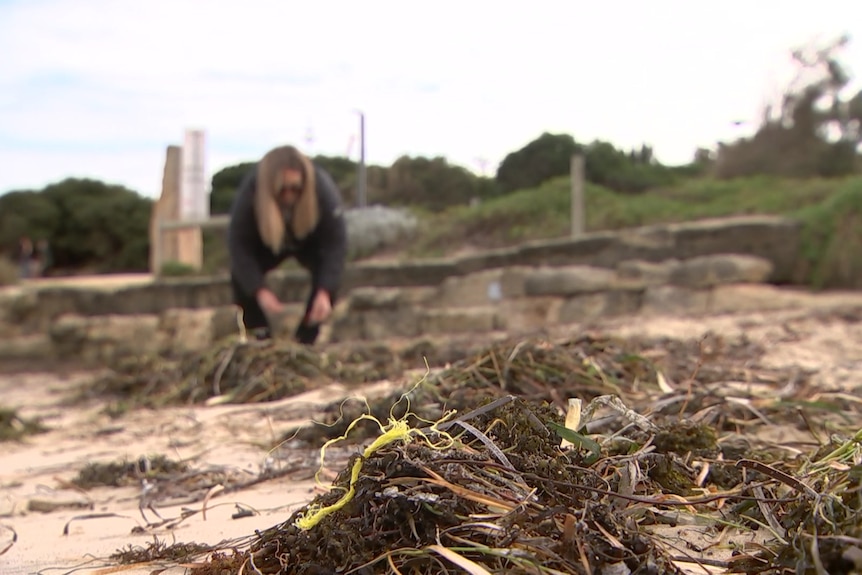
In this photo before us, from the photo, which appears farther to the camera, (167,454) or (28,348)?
(28,348)

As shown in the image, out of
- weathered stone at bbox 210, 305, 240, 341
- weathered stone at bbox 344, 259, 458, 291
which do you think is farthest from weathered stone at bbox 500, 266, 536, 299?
weathered stone at bbox 210, 305, 240, 341

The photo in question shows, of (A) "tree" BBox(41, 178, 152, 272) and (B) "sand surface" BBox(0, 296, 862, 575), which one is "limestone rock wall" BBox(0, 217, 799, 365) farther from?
(A) "tree" BBox(41, 178, 152, 272)

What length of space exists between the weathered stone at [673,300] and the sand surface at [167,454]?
6.30 ft

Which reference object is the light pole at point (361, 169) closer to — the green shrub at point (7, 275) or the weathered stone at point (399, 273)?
the weathered stone at point (399, 273)

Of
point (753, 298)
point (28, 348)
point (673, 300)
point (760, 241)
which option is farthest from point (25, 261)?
point (753, 298)

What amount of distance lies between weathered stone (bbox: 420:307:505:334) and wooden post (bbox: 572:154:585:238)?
5.83 ft

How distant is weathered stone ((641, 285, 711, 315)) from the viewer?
7.11 meters

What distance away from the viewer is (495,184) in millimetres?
8461

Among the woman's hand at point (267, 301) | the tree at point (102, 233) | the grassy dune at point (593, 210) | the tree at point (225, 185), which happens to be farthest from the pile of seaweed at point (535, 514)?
the tree at point (102, 233)

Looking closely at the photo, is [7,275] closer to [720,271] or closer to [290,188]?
[290,188]

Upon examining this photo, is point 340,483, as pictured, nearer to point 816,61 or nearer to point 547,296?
point 547,296

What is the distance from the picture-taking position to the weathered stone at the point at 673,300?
23.3ft

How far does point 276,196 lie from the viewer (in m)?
4.91

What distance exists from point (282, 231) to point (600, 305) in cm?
396
